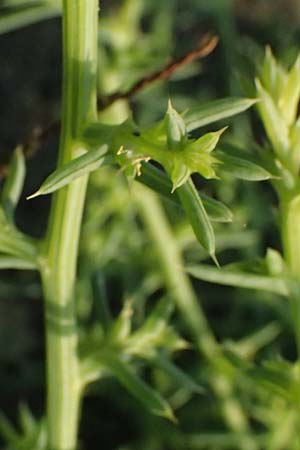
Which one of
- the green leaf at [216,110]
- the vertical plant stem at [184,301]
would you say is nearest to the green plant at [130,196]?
the green leaf at [216,110]

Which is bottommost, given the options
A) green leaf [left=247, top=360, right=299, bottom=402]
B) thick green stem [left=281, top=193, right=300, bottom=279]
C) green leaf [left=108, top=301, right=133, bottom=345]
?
green leaf [left=247, top=360, right=299, bottom=402]

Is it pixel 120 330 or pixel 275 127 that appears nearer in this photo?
pixel 275 127

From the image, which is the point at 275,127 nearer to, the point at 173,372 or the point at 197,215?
the point at 197,215

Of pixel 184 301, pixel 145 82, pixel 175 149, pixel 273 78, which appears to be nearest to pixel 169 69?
pixel 145 82

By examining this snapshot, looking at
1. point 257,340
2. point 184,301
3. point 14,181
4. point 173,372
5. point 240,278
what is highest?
point 14,181

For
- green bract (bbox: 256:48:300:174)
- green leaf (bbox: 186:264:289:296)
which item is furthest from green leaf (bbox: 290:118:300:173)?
green leaf (bbox: 186:264:289:296)

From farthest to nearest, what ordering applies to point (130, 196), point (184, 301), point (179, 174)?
point (184, 301) < point (130, 196) < point (179, 174)

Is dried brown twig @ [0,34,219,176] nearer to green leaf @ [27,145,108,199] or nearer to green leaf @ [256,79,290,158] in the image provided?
green leaf @ [256,79,290,158]

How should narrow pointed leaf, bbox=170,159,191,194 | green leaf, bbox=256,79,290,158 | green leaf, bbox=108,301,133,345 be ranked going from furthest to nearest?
green leaf, bbox=108,301,133,345
green leaf, bbox=256,79,290,158
narrow pointed leaf, bbox=170,159,191,194
